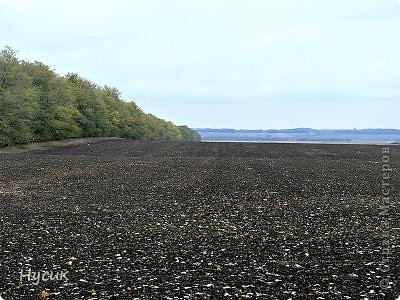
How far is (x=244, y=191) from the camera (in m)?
23.5

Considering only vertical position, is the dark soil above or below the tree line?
below

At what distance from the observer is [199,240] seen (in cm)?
1359

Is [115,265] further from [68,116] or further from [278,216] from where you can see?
[68,116]

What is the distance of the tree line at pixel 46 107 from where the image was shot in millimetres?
65500

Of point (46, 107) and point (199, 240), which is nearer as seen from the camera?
point (199, 240)

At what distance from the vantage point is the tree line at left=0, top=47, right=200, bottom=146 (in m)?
65.5

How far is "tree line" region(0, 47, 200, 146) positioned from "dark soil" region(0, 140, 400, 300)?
41.5 metres

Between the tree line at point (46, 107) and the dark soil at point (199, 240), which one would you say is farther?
the tree line at point (46, 107)

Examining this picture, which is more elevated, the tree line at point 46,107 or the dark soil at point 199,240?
the tree line at point 46,107

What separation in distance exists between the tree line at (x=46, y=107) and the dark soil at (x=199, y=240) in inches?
1635

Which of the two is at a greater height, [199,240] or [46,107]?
[46,107]

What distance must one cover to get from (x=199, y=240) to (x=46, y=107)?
71.7 meters

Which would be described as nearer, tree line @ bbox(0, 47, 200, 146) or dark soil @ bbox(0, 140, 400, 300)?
dark soil @ bbox(0, 140, 400, 300)

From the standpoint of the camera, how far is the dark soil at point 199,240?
9.75m
